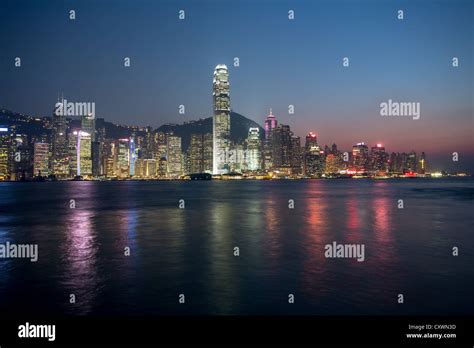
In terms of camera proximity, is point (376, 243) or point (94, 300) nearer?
point (94, 300)

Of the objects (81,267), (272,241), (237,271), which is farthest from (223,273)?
(272,241)

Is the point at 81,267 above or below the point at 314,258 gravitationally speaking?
above

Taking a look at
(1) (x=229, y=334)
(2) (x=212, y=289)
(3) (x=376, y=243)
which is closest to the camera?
(1) (x=229, y=334)

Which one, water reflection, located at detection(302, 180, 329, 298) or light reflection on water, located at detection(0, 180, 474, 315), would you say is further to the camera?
water reflection, located at detection(302, 180, 329, 298)

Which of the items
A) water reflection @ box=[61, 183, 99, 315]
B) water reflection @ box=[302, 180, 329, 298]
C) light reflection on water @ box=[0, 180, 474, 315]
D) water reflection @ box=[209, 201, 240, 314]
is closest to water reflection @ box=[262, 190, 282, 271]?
light reflection on water @ box=[0, 180, 474, 315]

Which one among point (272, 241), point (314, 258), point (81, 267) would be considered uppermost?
point (81, 267)

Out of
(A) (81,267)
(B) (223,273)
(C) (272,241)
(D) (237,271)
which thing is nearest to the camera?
(B) (223,273)

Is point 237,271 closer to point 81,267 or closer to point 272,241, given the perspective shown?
point 81,267

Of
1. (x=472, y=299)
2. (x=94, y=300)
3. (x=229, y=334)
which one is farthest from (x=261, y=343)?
(x=472, y=299)

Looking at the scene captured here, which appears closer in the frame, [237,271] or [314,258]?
[237,271]

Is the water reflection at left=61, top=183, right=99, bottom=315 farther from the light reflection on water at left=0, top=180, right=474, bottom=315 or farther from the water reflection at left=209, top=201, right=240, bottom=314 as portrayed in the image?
the water reflection at left=209, top=201, right=240, bottom=314

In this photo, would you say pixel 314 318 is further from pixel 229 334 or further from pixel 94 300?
pixel 94 300
